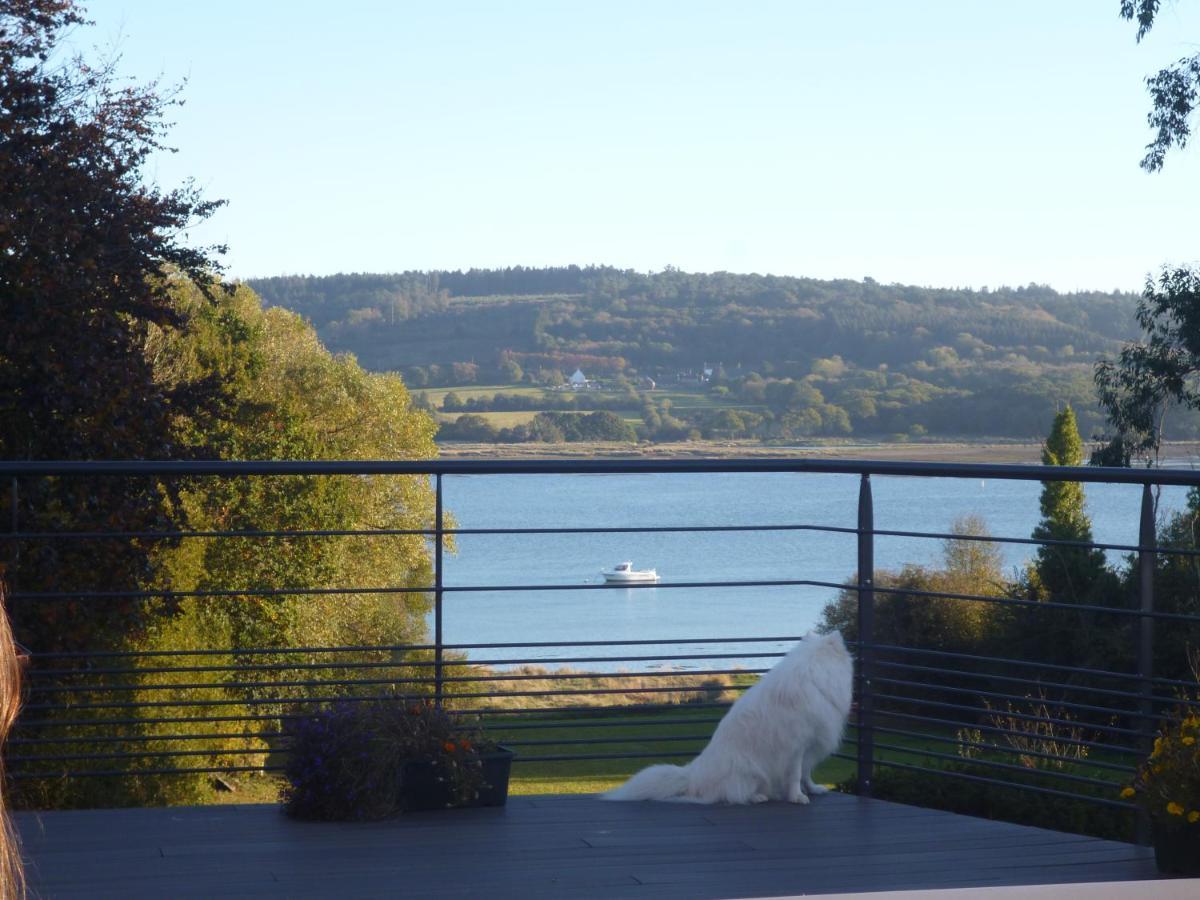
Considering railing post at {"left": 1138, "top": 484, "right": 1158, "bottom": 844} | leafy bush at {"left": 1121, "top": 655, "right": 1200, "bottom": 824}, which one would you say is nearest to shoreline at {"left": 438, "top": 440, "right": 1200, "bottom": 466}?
railing post at {"left": 1138, "top": 484, "right": 1158, "bottom": 844}

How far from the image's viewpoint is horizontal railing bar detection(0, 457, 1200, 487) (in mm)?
4062

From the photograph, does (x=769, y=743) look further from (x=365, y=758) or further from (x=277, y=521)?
(x=277, y=521)

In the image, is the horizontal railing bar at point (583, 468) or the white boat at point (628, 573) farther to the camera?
the white boat at point (628, 573)

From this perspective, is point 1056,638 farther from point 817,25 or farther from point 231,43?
point 231,43

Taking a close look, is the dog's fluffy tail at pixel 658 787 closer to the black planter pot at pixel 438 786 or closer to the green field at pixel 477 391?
the black planter pot at pixel 438 786

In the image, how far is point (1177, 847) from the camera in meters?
3.54

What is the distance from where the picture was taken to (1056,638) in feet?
96.7

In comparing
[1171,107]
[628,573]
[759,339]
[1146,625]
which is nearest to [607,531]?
[1146,625]

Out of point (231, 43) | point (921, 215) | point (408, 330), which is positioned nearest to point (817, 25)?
point (231, 43)

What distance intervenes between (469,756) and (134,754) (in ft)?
3.73

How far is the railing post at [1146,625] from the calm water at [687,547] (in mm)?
41465

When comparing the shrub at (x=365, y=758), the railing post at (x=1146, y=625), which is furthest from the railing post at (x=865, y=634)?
the shrub at (x=365, y=758)

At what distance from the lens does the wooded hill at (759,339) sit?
36000mm

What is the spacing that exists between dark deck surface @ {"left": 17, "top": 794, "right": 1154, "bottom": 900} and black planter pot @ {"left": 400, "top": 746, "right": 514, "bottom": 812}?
50 mm
